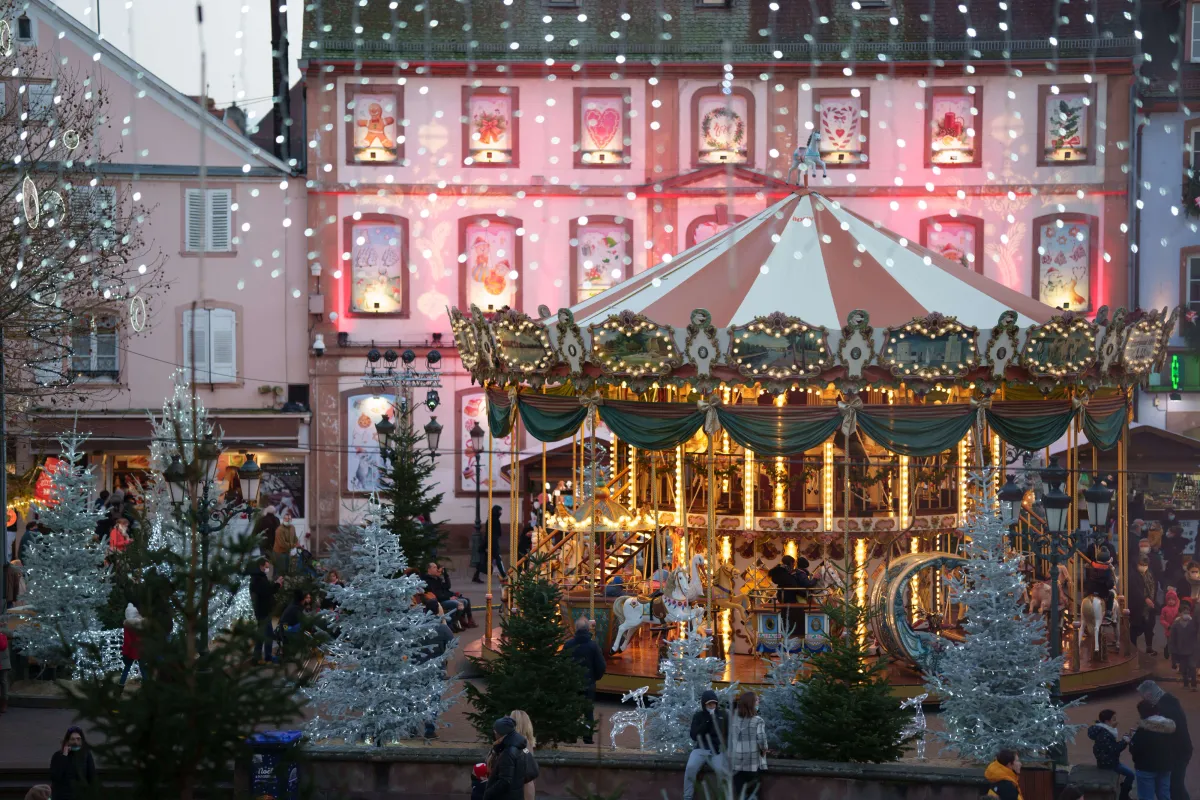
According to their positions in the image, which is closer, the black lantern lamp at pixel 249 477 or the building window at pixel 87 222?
the black lantern lamp at pixel 249 477

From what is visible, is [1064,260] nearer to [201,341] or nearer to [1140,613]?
[1140,613]

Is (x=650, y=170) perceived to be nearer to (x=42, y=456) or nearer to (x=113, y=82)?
(x=113, y=82)

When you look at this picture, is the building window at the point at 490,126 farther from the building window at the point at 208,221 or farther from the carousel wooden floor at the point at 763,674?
the carousel wooden floor at the point at 763,674

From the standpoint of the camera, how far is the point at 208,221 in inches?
1362

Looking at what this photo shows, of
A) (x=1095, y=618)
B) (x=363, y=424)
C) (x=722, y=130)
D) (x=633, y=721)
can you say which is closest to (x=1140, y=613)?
(x=1095, y=618)

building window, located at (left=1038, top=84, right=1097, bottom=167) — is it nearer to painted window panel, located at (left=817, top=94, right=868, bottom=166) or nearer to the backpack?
painted window panel, located at (left=817, top=94, right=868, bottom=166)

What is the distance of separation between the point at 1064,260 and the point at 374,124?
1426 centimetres

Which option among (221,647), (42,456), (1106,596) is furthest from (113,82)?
(221,647)

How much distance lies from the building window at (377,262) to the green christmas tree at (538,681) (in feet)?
64.7

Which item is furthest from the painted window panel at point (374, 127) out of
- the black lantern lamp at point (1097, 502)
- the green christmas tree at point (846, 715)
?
the green christmas tree at point (846, 715)

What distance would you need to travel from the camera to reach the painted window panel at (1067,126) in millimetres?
34406

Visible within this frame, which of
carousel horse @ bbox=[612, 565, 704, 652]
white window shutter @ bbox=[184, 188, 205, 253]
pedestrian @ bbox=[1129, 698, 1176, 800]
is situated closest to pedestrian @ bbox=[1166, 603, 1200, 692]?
carousel horse @ bbox=[612, 565, 704, 652]

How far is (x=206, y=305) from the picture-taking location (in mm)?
34469

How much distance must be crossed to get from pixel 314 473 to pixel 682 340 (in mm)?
17366
